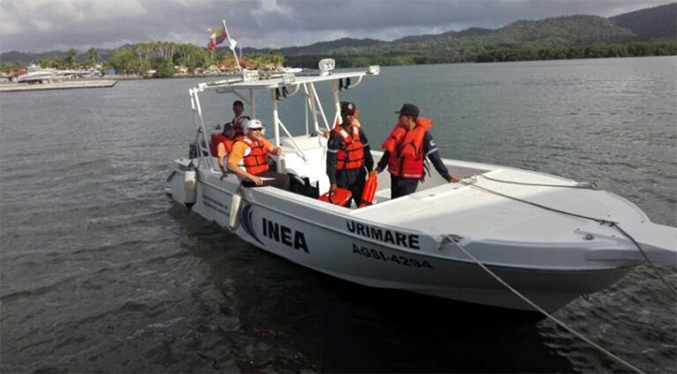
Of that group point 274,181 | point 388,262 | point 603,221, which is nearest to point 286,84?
point 274,181

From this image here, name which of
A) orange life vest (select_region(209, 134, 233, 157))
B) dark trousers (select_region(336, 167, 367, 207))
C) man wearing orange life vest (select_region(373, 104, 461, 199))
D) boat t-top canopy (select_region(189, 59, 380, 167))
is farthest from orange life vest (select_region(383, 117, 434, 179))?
orange life vest (select_region(209, 134, 233, 157))

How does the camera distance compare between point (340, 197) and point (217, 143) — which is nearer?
point (340, 197)

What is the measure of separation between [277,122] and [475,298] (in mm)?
4508

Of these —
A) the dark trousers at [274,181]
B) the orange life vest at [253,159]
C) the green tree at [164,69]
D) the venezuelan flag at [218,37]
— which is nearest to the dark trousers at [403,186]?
the dark trousers at [274,181]

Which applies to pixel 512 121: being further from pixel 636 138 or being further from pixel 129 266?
pixel 129 266

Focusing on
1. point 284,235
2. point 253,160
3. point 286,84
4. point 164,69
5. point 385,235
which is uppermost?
point 164,69

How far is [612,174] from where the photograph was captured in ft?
40.1

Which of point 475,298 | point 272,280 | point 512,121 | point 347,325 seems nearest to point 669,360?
point 475,298

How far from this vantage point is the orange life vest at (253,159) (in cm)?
738

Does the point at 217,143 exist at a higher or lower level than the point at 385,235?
higher

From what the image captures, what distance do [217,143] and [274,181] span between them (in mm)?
2107

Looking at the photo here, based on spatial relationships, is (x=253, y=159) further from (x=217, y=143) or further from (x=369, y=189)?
(x=369, y=189)

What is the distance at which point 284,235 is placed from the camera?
684cm

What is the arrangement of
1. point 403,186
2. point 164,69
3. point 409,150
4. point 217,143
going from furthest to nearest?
point 164,69
point 217,143
point 403,186
point 409,150
